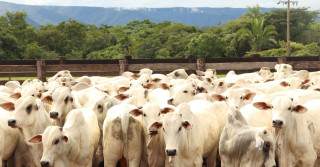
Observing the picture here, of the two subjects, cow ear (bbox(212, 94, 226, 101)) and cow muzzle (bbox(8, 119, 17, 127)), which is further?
cow ear (bbox(212, 94, 226, 101))

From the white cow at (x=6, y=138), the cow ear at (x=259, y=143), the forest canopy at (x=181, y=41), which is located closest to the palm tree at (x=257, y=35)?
the forest canopy at (x=181, y=41)

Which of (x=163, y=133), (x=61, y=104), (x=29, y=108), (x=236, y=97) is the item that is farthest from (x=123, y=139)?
(x=236, y=97)

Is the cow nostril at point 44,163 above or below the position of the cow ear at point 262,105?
below

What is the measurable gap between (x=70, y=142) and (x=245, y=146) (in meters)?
2.36

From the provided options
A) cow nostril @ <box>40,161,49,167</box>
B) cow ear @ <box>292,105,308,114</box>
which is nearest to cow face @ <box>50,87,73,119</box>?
cow nostril @ <box>40,161,49,167</box>

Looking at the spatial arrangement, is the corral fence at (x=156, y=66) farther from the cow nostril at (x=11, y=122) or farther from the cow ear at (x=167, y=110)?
the cow nostril at (x=11, y=122)

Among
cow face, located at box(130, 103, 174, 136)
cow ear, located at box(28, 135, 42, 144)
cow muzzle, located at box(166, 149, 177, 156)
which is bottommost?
cow muzzle, located at box(166, 149, 177, 156)

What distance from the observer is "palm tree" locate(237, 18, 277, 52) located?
5094 cm

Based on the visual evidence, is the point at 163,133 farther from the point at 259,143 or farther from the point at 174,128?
the point at 259,143

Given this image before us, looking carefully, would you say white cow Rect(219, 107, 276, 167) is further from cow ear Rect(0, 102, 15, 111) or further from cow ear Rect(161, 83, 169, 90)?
cow ear Rect(161, 83, 169, 90)

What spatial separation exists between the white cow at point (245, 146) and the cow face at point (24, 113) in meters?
2.92

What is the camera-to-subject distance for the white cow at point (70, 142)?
21.2 ft

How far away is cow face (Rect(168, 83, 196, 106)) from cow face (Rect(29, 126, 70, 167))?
2765 mm

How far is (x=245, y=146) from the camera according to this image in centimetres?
598
